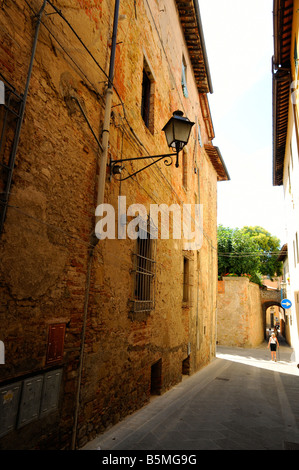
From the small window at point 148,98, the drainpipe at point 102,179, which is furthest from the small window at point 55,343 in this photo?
the small window at point 148,98

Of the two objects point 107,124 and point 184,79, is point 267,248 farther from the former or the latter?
point 107,124

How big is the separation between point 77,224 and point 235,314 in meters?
19.6

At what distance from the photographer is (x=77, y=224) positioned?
3.69m

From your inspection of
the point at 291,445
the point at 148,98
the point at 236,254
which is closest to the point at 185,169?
the point at 148,98

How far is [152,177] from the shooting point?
6512 millimetres

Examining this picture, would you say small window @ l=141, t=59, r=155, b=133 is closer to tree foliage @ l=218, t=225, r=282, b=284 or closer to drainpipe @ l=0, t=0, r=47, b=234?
drainpipe @ l=0, t=0, r=47, b=234

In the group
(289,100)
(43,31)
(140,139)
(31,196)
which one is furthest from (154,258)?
(289,100)

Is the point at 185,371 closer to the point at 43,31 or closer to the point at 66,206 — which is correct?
the point at 66,206

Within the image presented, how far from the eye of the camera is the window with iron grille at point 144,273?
17.9 ft

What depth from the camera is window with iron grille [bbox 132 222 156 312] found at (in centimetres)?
545

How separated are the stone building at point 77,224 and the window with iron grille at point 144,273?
0.04 m

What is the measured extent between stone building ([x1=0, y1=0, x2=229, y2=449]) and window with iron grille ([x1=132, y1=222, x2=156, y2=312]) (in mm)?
36

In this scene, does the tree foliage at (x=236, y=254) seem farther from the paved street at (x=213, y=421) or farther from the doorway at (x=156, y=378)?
the doorway at (x=156, y=378)
